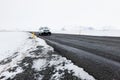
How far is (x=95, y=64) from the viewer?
7.38m

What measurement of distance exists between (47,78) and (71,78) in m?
0.92

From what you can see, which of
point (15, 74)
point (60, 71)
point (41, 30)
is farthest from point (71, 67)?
point (41, 30)

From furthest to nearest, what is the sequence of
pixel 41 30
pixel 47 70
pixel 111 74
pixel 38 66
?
pixel 41 30 < pixel 38 66 < pixel 47 70 < pixel 111 74

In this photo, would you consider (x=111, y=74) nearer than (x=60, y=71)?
Yes

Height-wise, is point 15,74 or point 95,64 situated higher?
point 95,64

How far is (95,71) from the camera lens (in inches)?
252

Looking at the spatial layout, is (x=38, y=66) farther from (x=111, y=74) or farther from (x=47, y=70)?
(x=111, y=74)

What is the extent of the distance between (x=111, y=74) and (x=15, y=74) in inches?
161

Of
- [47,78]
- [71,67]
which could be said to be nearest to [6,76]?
[47,78]

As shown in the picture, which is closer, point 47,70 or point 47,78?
A: point 47,78

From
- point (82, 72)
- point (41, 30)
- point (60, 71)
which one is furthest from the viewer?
point (41, 30)

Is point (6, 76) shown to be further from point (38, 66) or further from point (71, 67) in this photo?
point (71, 67)

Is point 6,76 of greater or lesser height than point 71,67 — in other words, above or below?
below

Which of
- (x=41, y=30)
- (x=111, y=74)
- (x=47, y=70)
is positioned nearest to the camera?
(x=111, y=74)
